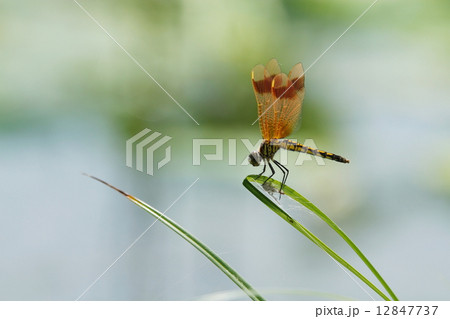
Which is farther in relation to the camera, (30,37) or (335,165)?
(30,37)

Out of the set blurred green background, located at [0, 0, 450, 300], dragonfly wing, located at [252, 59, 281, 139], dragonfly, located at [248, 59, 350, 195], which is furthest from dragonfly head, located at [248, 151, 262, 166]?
blurred green background, located at [0, 0, 450, 300]

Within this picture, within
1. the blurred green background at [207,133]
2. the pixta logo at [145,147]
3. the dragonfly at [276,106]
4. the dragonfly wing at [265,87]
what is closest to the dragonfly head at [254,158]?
the dragonfly at [276,106]

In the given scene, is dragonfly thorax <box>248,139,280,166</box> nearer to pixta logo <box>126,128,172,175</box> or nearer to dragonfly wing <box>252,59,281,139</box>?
dragonfly wing <box>252,59,281,139</box>

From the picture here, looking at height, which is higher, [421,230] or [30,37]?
[30,37]

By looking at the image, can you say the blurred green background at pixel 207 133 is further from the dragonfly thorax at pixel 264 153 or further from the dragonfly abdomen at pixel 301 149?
the dragonfly thorax at pixel 264 153

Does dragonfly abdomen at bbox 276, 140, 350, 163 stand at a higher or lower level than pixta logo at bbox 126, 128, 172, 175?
lower
